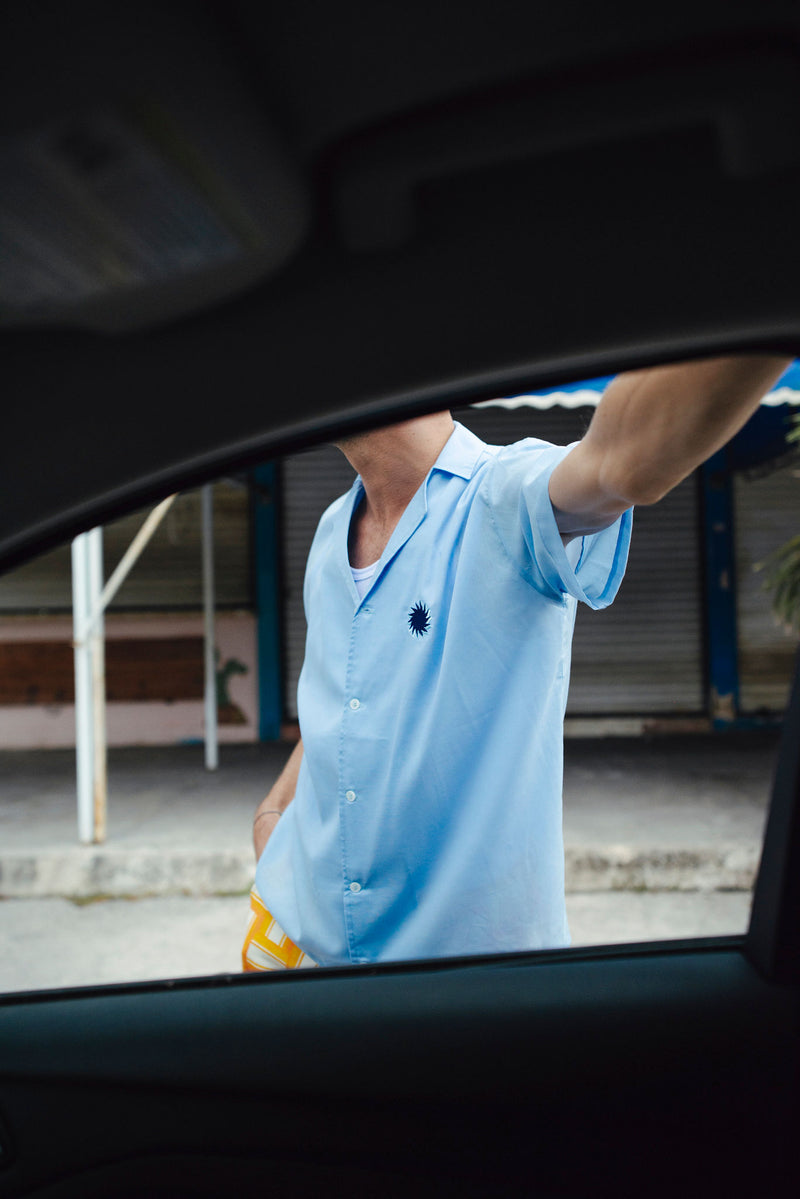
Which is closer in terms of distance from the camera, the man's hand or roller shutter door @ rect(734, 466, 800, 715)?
the man's hand

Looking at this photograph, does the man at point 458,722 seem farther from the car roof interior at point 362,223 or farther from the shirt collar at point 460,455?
the car roof interior at point 362,223

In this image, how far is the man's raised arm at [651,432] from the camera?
26.5 inches

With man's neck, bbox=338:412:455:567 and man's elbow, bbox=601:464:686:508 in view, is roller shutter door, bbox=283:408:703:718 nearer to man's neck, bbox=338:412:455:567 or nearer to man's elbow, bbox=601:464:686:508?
man's neck, bbox=338:412:455:567

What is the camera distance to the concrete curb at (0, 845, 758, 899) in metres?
4.05

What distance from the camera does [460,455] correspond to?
4.02 ft

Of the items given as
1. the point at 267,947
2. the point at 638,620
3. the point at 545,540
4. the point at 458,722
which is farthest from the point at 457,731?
the point at 638,620

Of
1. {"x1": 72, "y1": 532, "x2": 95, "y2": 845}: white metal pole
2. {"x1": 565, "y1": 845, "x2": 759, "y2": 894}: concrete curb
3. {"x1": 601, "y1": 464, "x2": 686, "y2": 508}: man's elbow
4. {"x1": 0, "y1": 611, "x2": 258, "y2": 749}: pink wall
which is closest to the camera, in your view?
{"x1": 601, "y1": 464, "x2": 686, "y2": 508}: man's elbow

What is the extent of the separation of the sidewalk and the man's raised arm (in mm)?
2759

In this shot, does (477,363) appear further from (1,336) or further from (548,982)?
(548,982)

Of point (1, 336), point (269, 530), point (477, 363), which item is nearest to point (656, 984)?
point (477, 363)

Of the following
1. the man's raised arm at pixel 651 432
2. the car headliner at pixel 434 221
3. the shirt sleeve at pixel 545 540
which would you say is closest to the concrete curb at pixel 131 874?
the shirt sleeve at pixel 545 540

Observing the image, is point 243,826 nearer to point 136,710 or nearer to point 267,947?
point 136,710

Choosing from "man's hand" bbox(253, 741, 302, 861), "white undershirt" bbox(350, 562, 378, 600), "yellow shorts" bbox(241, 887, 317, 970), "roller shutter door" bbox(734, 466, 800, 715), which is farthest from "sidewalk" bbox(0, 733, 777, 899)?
"white undershirt" bbox(350, 562, 378, 600)

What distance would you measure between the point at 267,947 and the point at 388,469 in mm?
771
